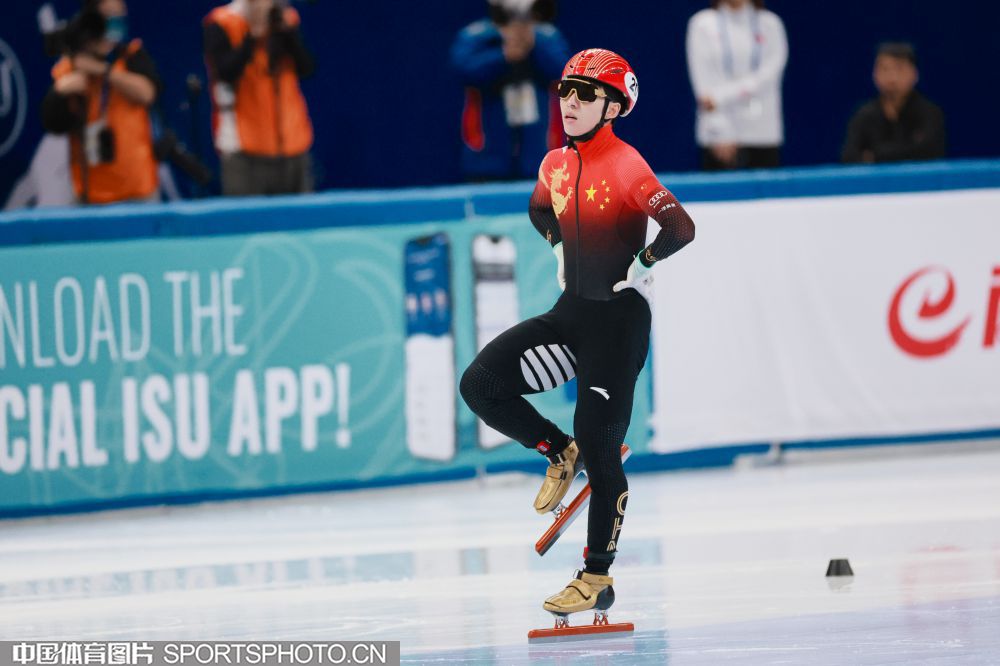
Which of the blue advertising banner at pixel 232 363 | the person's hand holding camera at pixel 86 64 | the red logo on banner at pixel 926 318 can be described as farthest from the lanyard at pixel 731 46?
the person's hand holding camera at pixel 86 64

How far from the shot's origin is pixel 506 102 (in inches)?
400

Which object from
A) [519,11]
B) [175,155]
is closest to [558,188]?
[519,11]

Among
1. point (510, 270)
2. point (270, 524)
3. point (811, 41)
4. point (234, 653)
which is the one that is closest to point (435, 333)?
point (510, 270)

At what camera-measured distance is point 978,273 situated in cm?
974

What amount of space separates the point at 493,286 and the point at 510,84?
1.54 meters

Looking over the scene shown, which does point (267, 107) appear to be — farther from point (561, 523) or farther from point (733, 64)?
point (561, 523)

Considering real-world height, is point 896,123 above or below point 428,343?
above

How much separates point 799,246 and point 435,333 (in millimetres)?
2191

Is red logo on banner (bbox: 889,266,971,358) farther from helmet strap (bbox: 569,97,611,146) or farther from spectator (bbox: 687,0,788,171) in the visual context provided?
helmet strap (bbox: 569,97,611,146)

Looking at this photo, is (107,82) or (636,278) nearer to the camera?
(636,278)

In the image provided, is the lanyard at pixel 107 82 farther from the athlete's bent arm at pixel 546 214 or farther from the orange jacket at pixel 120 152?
the athlete's bent arm at pixel 546 214

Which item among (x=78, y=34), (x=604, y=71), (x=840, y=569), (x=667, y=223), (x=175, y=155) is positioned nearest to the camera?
(x=667, y=223)

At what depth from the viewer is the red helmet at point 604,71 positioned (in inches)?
237

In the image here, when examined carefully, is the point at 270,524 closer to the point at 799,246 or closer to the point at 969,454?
the point at 799,246
